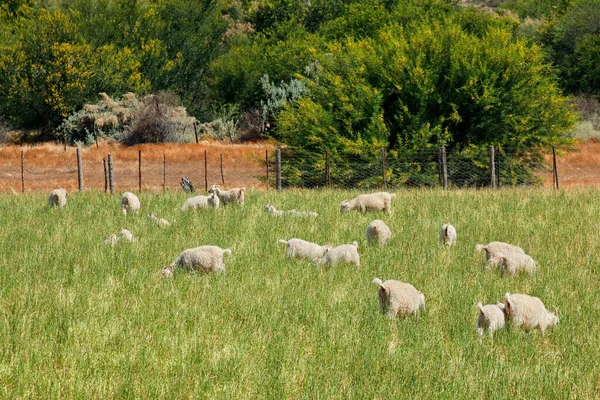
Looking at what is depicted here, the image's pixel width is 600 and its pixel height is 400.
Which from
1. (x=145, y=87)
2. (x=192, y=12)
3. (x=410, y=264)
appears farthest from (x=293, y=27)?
(x=410, y=264)

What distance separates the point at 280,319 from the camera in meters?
7.46

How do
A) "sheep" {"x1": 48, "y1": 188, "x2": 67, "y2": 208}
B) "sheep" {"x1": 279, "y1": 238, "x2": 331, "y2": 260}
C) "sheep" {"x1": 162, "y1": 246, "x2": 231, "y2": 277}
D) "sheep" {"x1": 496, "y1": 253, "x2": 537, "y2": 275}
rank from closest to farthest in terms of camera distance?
"sheep" {"x1": 496, "y1": 253, "x2": 537, "y2": 275} < "sheep" {"x1": 162, "y1": 246, "x2": 231, "y2": 277} < "sheep" {"x1": 279, "y1": 238, "x2": 331, "y2": 260} < "sheep" {"x1": 48, "y1": 188, "x2": 67, "y2": 208}

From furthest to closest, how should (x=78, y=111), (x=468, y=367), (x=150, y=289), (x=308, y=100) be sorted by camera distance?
(x=78, y=111) → (x=308, y=100) → (x=150, y=289) → (x=468, y=367)

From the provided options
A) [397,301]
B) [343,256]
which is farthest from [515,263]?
[397,301]

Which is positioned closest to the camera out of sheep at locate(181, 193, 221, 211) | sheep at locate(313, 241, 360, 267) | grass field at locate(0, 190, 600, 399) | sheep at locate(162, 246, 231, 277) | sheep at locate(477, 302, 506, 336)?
grass field at locate(0, 190, 600, 399)

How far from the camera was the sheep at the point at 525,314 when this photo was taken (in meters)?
7.02

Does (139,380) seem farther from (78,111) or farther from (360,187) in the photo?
(78,111)

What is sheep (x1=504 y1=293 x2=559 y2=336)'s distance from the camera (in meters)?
7.02

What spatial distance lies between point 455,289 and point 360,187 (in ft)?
56.8

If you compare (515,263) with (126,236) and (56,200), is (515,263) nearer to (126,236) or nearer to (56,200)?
(126,236)

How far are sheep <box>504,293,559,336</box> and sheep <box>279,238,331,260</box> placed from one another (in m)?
3.74

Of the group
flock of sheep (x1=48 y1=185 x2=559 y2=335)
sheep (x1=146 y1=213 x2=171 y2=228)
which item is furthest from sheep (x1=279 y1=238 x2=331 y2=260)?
sheep (x1=146 y1=213 x2=171 y2=228)

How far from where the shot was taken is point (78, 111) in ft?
159

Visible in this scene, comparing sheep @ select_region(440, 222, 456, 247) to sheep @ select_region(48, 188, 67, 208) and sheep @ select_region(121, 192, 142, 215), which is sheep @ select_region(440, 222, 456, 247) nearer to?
sheep @ select_region(121, 192, 142, 215)
